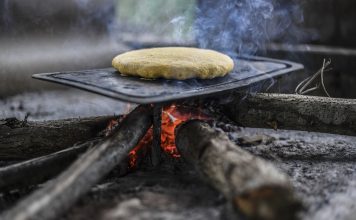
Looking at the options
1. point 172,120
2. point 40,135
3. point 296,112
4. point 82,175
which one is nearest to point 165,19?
point 172,120

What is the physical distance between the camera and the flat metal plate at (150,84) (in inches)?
73.0

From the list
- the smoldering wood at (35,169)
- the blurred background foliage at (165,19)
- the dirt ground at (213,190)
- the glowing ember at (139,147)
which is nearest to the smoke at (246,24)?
the blurred background foliage at (165,19)

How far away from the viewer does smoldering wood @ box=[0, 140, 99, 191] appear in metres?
1.82

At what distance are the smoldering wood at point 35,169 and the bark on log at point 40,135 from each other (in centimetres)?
32

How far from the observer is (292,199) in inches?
53.6

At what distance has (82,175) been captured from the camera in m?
1.60

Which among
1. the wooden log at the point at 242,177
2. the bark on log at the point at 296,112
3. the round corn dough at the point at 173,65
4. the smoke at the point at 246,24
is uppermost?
the smoke at the point at 246,24

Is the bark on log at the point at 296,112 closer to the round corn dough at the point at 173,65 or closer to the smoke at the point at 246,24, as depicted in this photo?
the round corn dough at the point at 173,65

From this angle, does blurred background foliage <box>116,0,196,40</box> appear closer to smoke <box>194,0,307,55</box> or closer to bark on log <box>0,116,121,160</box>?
smoke <box>194,0,307,55</box>

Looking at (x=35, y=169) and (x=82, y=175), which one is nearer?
(x=82, y=175)

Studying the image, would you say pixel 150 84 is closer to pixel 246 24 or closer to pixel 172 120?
pixel 172 120

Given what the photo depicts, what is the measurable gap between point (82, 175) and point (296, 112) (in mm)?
1407

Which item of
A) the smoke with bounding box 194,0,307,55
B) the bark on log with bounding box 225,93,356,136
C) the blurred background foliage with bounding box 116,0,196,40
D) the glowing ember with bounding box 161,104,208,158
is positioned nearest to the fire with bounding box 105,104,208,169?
the glowing ember with bounding box 161,104,208,158

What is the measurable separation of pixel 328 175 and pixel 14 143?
5.82 feet
